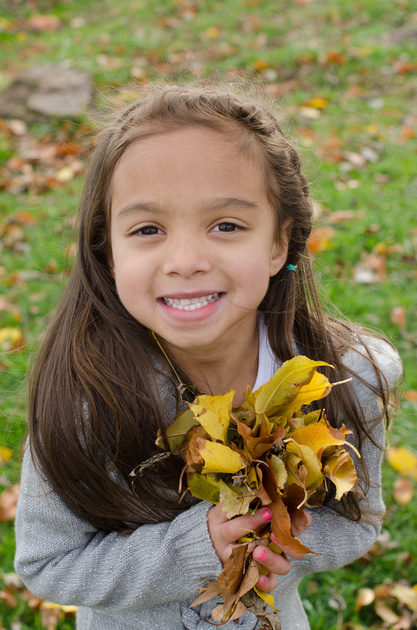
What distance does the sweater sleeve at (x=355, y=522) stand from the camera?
1770 millimetres

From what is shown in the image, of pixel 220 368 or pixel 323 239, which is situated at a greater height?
pixel 323 239

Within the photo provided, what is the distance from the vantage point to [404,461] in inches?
109

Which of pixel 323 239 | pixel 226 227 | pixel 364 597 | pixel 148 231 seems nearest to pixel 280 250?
pixel 226 227

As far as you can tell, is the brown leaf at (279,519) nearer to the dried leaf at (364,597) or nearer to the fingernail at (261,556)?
the fingernail at (261,556)

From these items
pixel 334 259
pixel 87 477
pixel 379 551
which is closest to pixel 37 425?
pixel 87 477

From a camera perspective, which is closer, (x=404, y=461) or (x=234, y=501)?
(x=234, y=501)

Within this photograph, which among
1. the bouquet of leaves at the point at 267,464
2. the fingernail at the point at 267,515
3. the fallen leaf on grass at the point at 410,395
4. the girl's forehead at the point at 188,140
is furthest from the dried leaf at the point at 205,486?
the fallen leaf on grass at the point at 410,395

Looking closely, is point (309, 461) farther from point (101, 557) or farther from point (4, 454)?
point (4, 454)

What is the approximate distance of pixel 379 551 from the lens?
2.51 metres

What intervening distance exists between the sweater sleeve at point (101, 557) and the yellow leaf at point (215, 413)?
1.01 ft

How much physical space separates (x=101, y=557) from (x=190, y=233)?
0.89 m

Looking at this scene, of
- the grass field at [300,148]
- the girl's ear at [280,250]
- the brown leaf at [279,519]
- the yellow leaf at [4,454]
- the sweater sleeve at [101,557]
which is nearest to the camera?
the brown leaf at [279,519]

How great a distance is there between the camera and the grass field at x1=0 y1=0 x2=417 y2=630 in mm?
2512

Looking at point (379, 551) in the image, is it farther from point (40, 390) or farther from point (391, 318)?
point (40, 390)
